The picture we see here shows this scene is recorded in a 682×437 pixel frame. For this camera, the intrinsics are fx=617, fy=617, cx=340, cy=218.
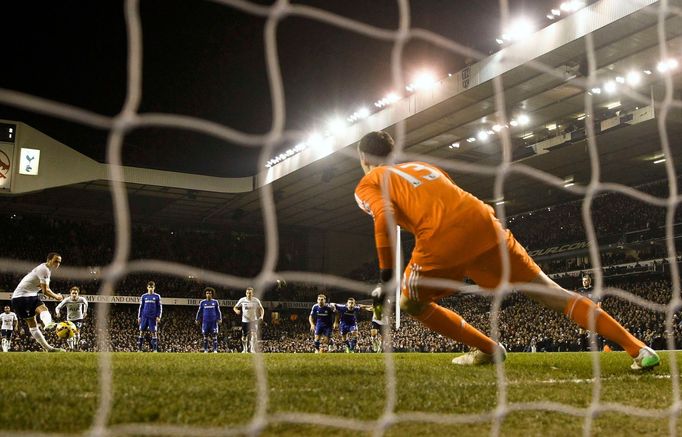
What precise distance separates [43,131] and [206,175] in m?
7.74

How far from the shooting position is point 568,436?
286 centimetres

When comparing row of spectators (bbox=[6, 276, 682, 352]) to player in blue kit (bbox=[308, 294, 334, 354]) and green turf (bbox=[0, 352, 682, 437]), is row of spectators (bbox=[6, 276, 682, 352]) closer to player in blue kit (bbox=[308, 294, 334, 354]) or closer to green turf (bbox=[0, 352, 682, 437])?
player in blue kit (bbox=[308, 294, 334, 354])

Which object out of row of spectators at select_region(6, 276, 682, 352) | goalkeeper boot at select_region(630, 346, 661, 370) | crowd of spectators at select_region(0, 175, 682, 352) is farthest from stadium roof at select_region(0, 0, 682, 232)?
row of spectators at select_region(6, 276, 682, 352)

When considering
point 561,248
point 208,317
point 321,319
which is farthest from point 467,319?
point 208,317

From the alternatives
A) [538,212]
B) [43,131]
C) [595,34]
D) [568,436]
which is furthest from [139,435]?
[538,212]

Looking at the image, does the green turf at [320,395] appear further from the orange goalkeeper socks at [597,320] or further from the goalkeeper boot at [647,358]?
the orange goalkeeper socks at [597,320]

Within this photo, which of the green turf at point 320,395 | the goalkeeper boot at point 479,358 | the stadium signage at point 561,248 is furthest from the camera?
the stadium signage at point 561,248

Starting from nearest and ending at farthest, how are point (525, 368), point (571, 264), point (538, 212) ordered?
point (525, 368), point (571, 264), point (538, 212)

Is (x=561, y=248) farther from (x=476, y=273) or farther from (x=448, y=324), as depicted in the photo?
(x=476, y=273)

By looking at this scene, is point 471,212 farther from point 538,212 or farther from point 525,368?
point 538,212

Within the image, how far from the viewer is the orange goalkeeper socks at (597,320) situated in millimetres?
4734

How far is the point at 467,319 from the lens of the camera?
27.6 m

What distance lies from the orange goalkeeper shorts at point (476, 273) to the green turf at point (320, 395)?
654 millimetres

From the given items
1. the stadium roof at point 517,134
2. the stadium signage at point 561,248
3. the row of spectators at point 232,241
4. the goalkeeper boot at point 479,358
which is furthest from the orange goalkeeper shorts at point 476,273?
the stadium signage at point 561,248
